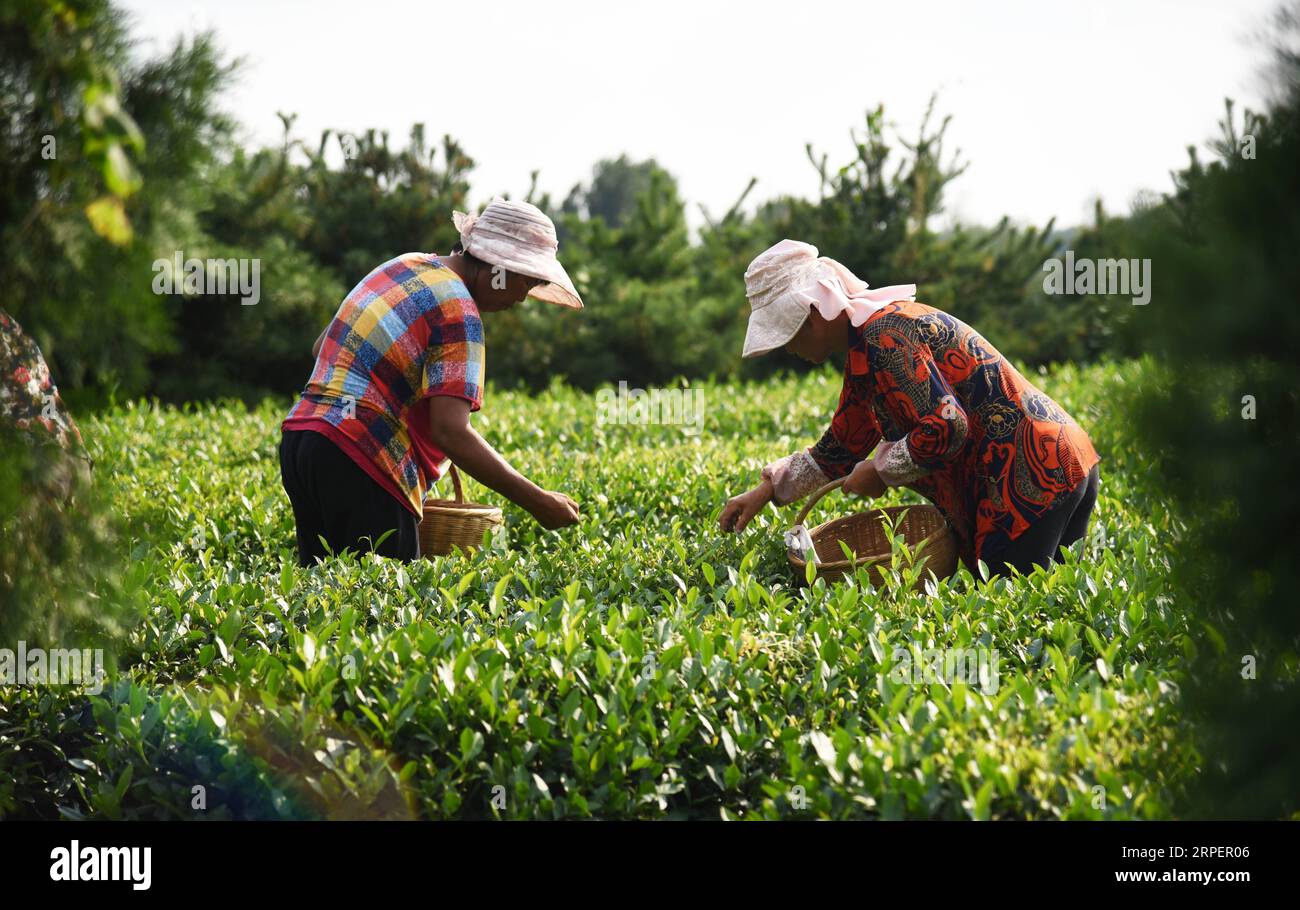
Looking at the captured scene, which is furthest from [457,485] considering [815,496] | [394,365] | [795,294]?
[795,294]

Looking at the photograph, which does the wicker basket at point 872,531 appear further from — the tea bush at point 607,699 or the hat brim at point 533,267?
the hat brim at point 533,267

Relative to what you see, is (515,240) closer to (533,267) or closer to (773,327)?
(533,267)

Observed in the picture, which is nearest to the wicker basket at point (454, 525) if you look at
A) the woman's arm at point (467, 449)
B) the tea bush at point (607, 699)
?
the tea bush at point (607, 699)

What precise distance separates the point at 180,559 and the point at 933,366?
123 inches

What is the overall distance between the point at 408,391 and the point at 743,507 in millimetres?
1436

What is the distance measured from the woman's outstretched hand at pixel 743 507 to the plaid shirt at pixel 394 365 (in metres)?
1.16

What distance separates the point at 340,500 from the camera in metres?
4.45

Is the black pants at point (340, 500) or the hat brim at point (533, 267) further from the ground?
the hat brim at point (533, 267)

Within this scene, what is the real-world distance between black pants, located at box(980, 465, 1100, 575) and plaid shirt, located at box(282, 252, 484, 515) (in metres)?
2.08

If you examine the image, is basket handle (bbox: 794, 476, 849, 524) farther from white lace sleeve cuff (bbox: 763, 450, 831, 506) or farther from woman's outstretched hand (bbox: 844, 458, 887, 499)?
white lace sleeve cuff (bbox: 763, 450, 831, 506)

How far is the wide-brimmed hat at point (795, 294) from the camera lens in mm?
4188

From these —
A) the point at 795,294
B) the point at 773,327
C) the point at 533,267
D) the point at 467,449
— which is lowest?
the point at 467,449

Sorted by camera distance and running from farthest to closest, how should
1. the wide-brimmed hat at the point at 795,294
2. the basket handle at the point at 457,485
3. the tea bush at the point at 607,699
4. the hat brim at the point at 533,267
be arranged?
the basket handle at the point at 457,485 < the hat brim at the point at 533,267 < the wide-brimmed hat at the point at 795,294 < the tea bush at the point at 607,699
